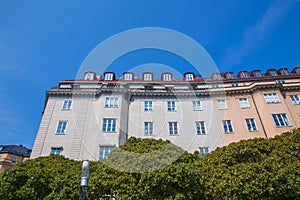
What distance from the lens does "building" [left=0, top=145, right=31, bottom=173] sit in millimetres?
45094

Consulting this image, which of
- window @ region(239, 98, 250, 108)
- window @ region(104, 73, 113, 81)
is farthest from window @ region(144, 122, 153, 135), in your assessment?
window @ region(239, 98, 250, 108)

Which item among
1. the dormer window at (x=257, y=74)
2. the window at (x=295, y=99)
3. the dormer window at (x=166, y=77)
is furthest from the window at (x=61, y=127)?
the dormer window at (x=257, y=74)

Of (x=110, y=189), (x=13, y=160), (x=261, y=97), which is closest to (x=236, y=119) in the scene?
(x=261, y=97)

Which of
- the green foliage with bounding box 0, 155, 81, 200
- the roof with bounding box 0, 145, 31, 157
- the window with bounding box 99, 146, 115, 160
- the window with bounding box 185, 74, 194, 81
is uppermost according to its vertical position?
the window with bounding box 185, 74, 194, 81

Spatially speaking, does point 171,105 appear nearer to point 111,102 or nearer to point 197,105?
point 197,105

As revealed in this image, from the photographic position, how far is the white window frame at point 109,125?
799 inches

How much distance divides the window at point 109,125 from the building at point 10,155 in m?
40.3

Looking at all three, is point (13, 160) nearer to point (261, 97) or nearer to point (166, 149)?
point (166, 149)

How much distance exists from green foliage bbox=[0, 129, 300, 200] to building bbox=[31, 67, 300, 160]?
9089 millimetres

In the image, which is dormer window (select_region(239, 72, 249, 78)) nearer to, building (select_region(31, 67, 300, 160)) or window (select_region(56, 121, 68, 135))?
building (select_region(31, 67, 300, 160))

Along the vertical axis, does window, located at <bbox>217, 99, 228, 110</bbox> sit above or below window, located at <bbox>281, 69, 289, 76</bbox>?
below

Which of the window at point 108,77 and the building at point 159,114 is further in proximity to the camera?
the window at point 108,77

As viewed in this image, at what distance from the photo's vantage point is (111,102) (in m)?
22.3

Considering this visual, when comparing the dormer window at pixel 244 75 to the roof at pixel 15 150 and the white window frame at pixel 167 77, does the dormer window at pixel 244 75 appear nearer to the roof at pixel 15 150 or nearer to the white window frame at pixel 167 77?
the white window frame at pixel 167 77
